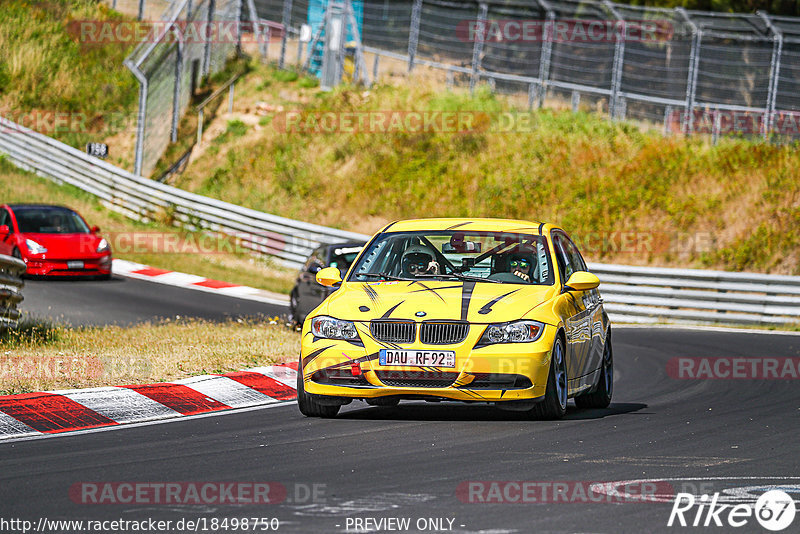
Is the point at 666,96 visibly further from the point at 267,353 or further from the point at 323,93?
the point at 267,353

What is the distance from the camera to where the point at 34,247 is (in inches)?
963

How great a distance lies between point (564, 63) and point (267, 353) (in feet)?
68.4

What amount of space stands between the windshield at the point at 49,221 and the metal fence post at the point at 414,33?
12.5 metres

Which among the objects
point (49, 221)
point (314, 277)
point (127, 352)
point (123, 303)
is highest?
point (314, 277)

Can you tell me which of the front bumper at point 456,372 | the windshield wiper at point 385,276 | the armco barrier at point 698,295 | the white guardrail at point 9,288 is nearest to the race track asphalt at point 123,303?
the white guardrail at point 9,288

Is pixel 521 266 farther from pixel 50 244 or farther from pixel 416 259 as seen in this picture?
pixel 50 244

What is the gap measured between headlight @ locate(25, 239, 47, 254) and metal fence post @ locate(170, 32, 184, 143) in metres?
12.4

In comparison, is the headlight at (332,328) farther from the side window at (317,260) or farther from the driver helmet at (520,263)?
the side window at (317,260)

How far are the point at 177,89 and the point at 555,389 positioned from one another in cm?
2809

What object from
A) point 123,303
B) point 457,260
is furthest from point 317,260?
point 457,260

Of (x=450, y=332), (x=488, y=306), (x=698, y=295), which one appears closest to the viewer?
(x=450, y=332)

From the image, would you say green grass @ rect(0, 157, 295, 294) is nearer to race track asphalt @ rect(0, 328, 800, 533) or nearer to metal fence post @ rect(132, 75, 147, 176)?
metal fence post @ rect(132, 75, 147, 176)

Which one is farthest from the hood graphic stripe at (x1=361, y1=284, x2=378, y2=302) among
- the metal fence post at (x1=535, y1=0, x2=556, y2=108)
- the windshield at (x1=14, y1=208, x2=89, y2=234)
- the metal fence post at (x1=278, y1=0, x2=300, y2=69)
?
the metal fence post at (x1=278, y1=0, x2=300, y2=69)

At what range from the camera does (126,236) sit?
1229 inches
